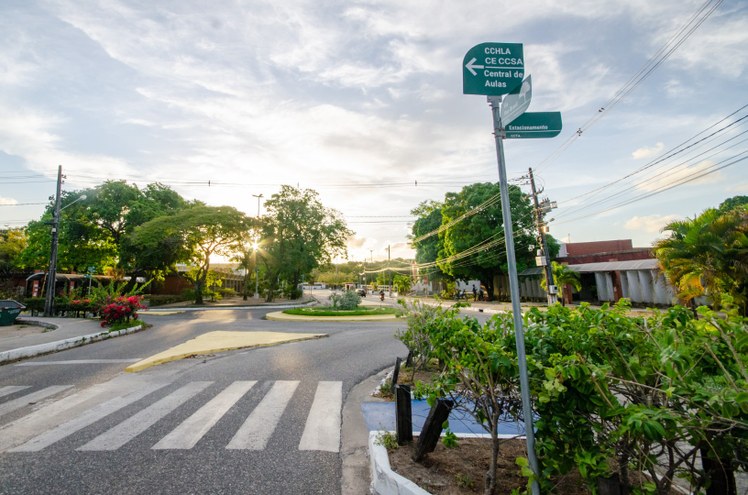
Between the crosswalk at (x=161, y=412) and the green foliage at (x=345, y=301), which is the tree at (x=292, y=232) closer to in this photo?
the green foliage at (x=345, y=301)

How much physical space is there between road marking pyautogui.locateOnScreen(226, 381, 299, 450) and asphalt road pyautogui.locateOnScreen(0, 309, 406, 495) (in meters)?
0.01

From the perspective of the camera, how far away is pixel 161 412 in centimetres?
543

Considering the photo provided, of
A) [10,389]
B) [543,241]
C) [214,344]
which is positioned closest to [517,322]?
[10,389]

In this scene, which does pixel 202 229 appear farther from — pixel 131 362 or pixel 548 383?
pixel 548 383

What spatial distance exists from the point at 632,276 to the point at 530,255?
400 inches

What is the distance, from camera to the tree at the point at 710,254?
11711 millimetres

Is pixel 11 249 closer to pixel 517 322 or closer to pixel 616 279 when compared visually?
pixel 517 322

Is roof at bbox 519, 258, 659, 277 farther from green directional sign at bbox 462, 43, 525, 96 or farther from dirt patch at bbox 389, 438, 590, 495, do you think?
green directional sign at bbox 462, 43, 525, 96

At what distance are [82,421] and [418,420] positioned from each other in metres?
4.82

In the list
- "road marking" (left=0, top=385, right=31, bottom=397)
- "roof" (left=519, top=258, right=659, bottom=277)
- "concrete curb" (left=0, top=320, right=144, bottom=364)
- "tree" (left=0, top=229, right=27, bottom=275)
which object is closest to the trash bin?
"concrete curb" (left=0, top=320, right=144, bottom=364)

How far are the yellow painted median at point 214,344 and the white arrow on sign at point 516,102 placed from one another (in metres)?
9.35

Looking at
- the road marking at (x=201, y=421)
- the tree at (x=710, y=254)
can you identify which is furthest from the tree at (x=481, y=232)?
the road marking at (x=201, y=421)

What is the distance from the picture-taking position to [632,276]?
25.2 metres

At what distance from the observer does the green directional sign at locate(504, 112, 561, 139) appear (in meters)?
2.75
